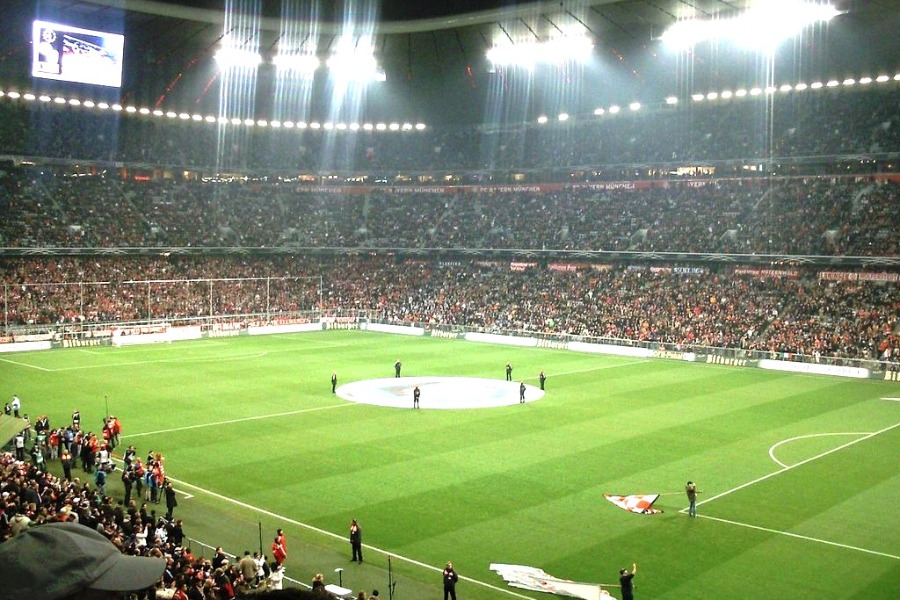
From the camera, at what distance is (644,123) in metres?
80.4

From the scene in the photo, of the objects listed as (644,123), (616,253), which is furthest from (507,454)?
(644,123)

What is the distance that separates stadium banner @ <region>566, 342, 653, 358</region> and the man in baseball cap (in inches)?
2341

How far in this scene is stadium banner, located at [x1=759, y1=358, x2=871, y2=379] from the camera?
51.7m

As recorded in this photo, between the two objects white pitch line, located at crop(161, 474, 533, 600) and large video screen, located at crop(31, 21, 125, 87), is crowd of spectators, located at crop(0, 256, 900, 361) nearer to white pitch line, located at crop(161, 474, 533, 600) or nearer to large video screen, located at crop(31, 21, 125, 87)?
large video screen, located at crop(31, 21, 125, 87)

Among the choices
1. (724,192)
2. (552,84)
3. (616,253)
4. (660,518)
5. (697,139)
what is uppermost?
(552,84)

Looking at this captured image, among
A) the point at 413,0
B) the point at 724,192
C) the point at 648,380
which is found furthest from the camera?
the point at 724,192

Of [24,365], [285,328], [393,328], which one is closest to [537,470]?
[24,365]

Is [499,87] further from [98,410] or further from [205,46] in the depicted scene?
[98,410]

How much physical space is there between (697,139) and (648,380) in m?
33.4

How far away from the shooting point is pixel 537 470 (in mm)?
30406

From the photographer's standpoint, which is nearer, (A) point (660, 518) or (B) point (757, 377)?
(A) point (660, 518)

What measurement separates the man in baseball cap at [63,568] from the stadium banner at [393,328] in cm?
7071

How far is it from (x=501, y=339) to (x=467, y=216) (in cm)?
2270

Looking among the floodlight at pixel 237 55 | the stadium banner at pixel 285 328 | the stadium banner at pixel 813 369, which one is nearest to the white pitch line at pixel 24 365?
the stadium banner at pixel 285 328
